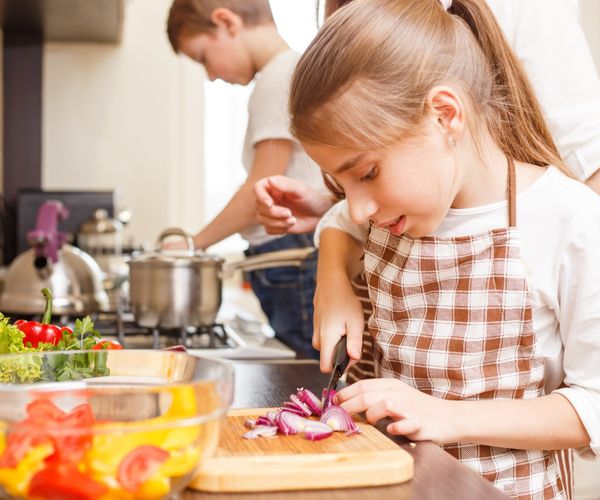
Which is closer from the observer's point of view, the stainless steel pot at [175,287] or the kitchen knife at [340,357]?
the kitchen knife at [340,357]

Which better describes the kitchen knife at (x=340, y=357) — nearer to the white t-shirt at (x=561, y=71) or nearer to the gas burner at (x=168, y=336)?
the white t-shirt at (x=561, y=71)

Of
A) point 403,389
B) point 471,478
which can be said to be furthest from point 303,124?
point 471,478

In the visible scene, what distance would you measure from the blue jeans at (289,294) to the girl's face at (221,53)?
39 cm

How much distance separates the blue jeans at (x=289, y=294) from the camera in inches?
74.8

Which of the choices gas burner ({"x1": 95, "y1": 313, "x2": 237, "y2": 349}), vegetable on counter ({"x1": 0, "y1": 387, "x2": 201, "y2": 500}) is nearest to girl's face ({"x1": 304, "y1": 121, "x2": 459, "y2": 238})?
vegetable on counter ({"x1": 0, "y1": 387, "x2": 201, "y2": 500})

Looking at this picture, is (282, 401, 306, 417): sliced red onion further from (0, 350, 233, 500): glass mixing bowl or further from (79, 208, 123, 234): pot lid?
(79, 208, 123, 234): pot lid

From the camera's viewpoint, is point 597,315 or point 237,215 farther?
point 237,215

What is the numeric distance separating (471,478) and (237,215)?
4.11 feet

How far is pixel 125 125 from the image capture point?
3.66 meters

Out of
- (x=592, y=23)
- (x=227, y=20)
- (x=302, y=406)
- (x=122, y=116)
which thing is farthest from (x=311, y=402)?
(x=122, y=116)

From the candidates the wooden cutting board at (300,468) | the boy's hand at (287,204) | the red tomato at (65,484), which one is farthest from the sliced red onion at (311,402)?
the boy's hand at (287,204)

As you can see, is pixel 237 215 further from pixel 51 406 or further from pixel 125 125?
pixel 125 125

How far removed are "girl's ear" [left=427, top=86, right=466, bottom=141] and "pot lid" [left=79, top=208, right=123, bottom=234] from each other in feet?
6.87

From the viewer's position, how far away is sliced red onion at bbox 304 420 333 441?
76 cm
